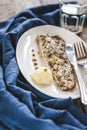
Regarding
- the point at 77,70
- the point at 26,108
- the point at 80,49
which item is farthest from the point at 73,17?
the point at 26,108

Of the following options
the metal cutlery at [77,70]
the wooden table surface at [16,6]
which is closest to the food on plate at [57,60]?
the metal cutlery at [77,70]

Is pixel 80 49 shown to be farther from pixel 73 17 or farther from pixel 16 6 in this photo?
pixel 16 6

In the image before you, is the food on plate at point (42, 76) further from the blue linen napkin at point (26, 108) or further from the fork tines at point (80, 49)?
the fork tines at point (80, 49)

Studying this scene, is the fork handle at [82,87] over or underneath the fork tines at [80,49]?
over

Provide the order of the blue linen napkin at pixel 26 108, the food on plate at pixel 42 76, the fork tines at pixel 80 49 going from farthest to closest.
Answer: the fork tines at pixel 80 49 → the food on plate at pixel 42 76 → the blue linen napkin at pixel 26 108

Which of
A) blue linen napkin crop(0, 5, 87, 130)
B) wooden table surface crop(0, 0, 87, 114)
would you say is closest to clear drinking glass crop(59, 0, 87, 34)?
wooden table surface crop(0, 0, 87, 114)

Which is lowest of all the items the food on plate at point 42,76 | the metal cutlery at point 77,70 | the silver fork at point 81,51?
the silver fork at point 81,51

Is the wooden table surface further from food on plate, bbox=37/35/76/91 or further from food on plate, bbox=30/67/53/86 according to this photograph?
food on plate, bbox=30/67/53/86
